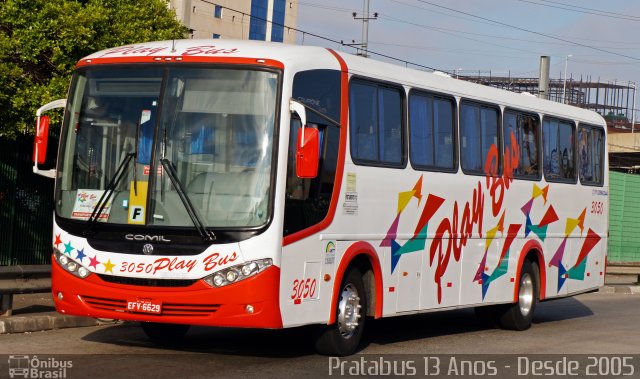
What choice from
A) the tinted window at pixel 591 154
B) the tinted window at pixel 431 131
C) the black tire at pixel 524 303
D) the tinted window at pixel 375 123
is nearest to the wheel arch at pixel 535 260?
the black tire at pixel 524 303

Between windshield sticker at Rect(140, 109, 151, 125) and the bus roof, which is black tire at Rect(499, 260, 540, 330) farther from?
windshield sticker at Rect(140, 109, 151, 125)

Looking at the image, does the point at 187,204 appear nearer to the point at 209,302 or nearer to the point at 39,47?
the point at 209,302

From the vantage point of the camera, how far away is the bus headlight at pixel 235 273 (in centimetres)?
1046

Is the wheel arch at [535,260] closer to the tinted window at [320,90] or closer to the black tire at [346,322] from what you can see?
the black tire at [346,322]

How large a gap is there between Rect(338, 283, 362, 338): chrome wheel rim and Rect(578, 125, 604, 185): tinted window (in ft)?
24.9

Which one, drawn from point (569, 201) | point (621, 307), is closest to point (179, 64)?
point (569, 201)

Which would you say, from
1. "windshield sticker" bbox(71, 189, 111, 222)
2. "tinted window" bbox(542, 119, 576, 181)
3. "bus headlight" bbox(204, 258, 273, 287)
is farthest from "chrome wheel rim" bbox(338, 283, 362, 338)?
"tinted window" bbox(542, 119, 576, 181)

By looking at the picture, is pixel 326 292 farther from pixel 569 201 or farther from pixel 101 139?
pixel 569 201

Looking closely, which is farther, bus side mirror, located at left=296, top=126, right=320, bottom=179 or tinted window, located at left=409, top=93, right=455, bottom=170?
tinted window, located at left=409, top=93, right=455, bottom=170

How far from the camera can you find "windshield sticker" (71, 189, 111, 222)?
431 inches

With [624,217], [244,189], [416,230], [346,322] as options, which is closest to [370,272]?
[346,322]

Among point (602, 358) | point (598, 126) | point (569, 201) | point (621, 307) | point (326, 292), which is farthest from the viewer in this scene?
point (621, 307)

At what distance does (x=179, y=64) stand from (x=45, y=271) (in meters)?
6.58

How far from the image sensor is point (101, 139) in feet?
36.7
